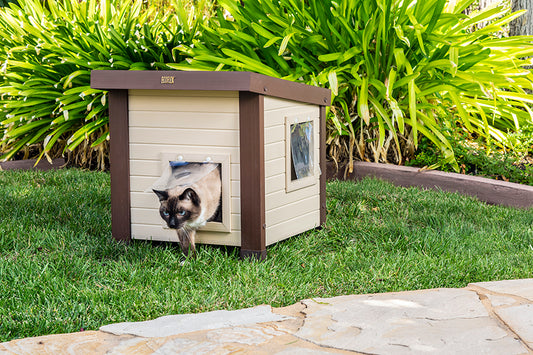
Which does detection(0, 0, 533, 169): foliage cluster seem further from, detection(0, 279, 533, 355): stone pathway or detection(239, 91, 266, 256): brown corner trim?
detection(0, 279, 533, 355): stone pathway

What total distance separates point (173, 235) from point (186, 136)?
0.52 m

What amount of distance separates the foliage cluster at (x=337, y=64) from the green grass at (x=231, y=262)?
42.2 inches

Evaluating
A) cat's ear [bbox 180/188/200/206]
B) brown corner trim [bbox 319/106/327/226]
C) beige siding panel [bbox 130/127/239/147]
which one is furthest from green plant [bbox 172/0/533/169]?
cat's ear [bbox 180/188/200/206]

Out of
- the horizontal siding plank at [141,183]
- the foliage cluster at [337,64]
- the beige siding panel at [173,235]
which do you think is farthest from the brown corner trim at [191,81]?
the foliage cluster at [337,64]

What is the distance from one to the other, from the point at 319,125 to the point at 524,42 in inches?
98.7

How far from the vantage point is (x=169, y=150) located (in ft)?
10.7

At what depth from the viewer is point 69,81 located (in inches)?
216

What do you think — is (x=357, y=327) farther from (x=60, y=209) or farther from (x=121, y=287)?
(x=60, y=209)

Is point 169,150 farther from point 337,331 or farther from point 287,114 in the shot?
point 337,331

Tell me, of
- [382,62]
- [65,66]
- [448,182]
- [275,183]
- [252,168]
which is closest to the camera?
[252,168]

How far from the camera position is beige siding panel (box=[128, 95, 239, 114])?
10.3 ft

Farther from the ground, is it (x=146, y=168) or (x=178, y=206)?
(x=146, y=168)

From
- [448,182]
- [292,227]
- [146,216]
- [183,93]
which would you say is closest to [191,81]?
[183,93]

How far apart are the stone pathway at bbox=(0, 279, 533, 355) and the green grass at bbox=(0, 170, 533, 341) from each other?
6.2 inches
